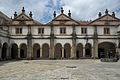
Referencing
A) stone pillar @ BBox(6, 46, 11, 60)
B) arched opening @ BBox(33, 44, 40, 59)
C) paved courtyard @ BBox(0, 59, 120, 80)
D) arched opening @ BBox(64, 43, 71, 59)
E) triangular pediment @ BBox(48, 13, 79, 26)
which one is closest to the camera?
paved courtyard @ BBox(0, 59, 120, 80)

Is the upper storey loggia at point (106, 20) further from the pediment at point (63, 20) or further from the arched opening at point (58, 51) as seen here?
the arched opening at point (58, 51)

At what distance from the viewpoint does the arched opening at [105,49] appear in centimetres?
4825

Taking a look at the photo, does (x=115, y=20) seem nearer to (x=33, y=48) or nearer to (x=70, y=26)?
(x=70, y=26)

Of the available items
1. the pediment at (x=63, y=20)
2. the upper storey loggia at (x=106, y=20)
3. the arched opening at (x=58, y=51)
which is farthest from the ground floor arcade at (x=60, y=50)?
the pediment at (x=63, y=20)

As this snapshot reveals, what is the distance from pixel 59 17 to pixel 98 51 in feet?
37.8

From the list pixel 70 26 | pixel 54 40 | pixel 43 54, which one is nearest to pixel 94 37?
pixel 70 26

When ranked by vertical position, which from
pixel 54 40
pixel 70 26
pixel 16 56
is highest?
pixel 70 26

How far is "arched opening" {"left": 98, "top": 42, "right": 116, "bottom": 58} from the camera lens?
48250 millimetres

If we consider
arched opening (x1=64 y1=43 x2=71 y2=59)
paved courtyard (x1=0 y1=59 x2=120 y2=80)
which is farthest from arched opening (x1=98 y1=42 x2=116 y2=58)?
paved courtyard (x1=0 y1=59 x2=120 y2=80)

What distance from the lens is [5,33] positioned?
44.3m

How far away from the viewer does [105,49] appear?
162 feet

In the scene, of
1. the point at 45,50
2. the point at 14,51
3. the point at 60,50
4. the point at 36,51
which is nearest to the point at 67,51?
the point at 60,50

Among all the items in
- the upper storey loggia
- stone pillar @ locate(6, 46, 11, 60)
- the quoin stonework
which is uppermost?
the upper storey loggia

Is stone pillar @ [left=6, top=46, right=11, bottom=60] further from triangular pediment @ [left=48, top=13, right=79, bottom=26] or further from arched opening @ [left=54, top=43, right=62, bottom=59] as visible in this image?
triangular pediment @ [left=48, top=13, right=79, bottom=26]
